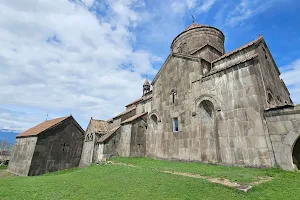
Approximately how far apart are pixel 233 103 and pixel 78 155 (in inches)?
795

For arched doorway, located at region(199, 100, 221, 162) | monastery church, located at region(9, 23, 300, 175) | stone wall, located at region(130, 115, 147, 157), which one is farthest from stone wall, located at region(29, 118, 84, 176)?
arched doorway, located at region(199, 100, 221, 162)

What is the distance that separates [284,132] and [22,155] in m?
25.6

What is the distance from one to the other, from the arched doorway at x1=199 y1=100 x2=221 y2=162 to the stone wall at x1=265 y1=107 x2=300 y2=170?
10.8ft

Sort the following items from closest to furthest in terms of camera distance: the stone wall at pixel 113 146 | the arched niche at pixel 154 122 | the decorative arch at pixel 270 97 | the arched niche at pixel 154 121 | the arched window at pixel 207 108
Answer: the decorative arch at pixel 270 97 < the arched window at pixel 207 108 < the arched niche at pixel 154 121 < the arched niche at pixel 154 122 < the stone wall at pixel 113 146

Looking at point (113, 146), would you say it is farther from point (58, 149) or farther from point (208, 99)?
point (208, 99)

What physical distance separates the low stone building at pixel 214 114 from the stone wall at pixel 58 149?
364 centimetres

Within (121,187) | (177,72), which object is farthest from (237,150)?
(177,72)

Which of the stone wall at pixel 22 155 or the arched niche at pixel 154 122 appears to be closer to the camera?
the arched niche at pixel 154 122

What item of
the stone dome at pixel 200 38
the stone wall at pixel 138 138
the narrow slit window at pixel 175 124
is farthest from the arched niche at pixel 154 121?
the stone dome at pixel 200 38

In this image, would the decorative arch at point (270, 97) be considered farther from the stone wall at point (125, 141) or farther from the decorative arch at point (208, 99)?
the stone wall at point (125, 141)

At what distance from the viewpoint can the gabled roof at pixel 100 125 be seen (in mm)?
21475

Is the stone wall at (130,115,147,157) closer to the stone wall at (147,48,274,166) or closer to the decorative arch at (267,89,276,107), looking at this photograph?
the stone wall at (147,48,274,166)

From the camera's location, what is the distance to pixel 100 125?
22375 mm

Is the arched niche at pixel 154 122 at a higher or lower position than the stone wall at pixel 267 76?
lower
